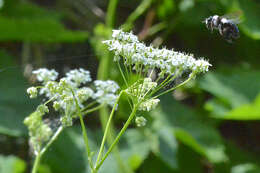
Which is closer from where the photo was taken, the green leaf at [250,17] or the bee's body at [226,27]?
the bee's body at [226,27]

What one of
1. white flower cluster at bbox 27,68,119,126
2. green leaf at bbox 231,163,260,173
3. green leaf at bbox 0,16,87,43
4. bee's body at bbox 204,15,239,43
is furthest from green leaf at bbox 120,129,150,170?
bee's body at bbox 204,15,239,43

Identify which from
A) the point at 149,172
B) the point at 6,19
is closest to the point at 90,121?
the point at 149,172

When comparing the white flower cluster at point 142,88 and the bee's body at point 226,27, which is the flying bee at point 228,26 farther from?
the white flower cluster at point 142,88

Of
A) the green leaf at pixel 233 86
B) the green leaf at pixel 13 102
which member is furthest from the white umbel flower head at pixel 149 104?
the green leaf at pixel 233 86

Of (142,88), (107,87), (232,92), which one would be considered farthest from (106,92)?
(232,92)

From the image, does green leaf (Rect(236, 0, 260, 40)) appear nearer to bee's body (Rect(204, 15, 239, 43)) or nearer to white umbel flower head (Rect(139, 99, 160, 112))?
bee's body (Rect(204, 15, 239, 43))
